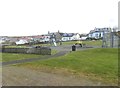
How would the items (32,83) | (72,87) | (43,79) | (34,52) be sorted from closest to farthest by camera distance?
(72,87), (32,83), (43,79), (34,52)

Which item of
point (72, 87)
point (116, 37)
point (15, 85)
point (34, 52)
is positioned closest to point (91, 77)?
point (72, 87)

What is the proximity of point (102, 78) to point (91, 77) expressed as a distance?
0.83 metres

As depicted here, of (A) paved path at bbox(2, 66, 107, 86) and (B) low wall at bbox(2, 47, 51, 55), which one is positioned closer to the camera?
(A) paved path at bbox(2, 66, 107, 86)

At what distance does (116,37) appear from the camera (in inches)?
1998

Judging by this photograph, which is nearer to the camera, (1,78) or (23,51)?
(1,78)

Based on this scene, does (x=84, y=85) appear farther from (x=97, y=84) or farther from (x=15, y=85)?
(x=15, y=85)

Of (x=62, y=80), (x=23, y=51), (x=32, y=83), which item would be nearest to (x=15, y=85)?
(x=32, y=83)

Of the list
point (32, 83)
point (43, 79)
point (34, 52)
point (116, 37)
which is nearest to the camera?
point (32, 83)

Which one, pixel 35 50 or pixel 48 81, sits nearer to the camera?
pixel 48 81

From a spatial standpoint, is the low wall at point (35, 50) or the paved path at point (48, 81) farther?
the low wall at point (35, 50)

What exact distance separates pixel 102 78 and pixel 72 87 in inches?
140

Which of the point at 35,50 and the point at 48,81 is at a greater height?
the point at 35,50

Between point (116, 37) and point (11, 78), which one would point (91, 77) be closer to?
point (11, 78)

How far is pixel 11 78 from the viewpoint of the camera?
55.9ft
